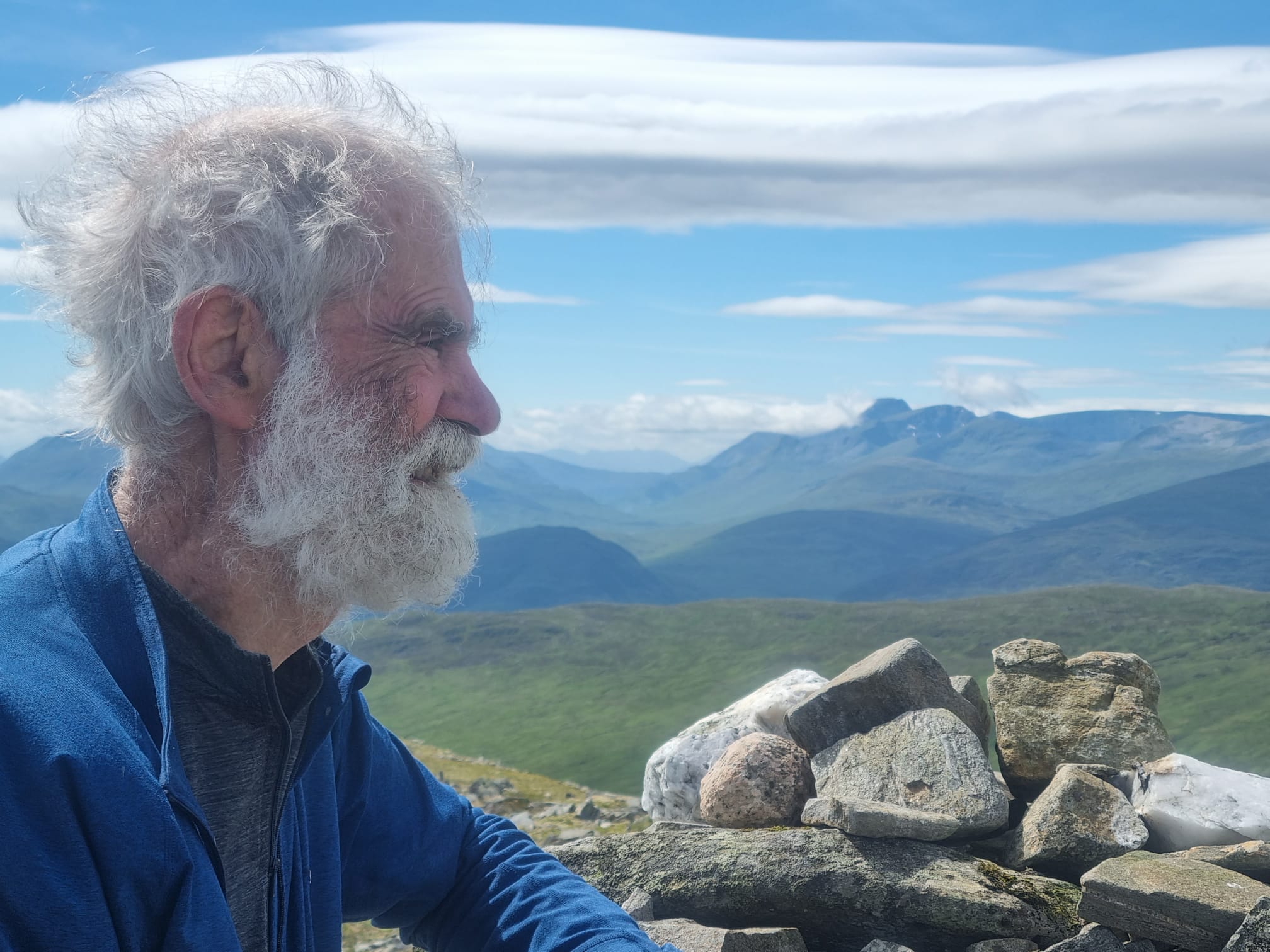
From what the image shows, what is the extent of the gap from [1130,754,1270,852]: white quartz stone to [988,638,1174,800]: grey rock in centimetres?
51

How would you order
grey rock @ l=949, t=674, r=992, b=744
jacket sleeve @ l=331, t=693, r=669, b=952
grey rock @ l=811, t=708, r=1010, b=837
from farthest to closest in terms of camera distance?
grey rock @ l=949, t=674, r=992, b=744 < grey rock @ l=811, t=708, r=1010, b=837 < jacket sleeve @ l=331, t=693, r=669, b=952

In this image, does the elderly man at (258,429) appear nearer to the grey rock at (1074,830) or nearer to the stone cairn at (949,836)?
the stone cairn at (949,836)

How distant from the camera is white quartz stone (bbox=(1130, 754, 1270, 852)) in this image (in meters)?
5.24

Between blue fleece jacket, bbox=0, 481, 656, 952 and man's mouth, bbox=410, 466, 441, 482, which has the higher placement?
man's mouth, bbox=410, 466, 441, 482

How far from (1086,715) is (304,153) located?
544 cm

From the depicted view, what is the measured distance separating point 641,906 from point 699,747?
1.61m

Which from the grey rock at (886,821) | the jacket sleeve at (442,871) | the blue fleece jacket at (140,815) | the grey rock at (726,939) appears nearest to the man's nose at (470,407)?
the blue fleece jacket at (140,815)

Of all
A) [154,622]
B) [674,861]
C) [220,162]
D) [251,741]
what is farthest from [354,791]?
[674,861]

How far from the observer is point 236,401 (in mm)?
2977

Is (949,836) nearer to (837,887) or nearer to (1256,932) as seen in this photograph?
(837,887)

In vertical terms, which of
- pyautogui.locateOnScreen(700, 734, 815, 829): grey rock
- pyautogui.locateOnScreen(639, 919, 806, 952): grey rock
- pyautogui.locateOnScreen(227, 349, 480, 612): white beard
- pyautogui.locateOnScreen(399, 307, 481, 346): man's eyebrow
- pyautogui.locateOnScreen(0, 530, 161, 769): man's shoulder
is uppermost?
pyautogui.locateOnScreen(399, 307, 481, 346): man's eyebrow

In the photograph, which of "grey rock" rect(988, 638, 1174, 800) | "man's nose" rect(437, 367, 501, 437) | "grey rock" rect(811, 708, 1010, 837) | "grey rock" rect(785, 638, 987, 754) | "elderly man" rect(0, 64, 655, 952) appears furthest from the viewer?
"grey rock" rect(785, 638, 987, 754)

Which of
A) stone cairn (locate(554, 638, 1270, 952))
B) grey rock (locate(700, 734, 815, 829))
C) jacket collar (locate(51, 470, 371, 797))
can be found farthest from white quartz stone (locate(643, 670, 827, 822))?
jacket collar (locate(51, 470, 371, 797))

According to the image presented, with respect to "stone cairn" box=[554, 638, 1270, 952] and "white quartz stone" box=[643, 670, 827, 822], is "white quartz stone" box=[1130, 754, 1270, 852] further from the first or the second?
"white quartz stone" box=[643, 670, 827, 822]
